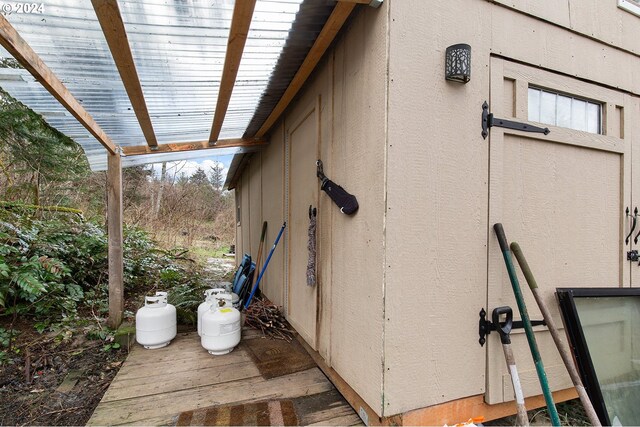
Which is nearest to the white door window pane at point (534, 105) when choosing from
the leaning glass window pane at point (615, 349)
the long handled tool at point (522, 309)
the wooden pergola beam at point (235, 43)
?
the long handled tool at point (522, 309)

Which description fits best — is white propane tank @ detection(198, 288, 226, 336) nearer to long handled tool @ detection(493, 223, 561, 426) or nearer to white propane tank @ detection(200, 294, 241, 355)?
white propane tank @ detection(200, 294, 241, 355)

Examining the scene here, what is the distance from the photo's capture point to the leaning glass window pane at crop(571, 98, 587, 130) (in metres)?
2.14

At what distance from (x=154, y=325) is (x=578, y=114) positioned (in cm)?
405

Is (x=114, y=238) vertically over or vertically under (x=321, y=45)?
under

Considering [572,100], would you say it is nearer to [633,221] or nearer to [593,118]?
[593,118]

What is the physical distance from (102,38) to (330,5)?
56.9 inches

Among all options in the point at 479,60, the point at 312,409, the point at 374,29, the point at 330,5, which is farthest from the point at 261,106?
the point at 312,409

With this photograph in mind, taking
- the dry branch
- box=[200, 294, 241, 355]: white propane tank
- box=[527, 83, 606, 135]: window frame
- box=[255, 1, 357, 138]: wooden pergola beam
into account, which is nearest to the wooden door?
the dry branch

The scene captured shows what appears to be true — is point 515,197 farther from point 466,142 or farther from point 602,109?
point 602,109

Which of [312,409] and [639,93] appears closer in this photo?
[312,409]

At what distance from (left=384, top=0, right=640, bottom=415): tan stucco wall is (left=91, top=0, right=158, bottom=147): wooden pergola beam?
1457 millimetres

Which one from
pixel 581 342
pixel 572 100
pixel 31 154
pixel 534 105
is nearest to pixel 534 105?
pixel 534 105

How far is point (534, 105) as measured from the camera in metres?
2.01

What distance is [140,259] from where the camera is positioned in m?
5.91
